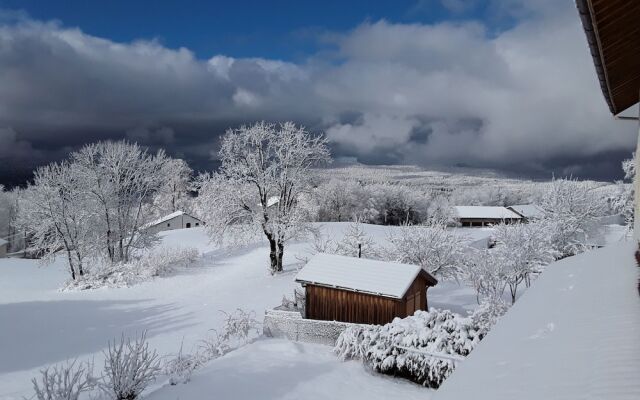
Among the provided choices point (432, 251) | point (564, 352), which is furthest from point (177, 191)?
point (564, 352)

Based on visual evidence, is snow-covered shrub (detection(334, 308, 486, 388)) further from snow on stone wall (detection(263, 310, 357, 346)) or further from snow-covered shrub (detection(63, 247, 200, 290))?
snow-covered shrub (detection(63, 247, 200, 290))

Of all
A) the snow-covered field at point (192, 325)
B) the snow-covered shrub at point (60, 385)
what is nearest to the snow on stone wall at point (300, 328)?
the snow-covered field at point (192, 325)

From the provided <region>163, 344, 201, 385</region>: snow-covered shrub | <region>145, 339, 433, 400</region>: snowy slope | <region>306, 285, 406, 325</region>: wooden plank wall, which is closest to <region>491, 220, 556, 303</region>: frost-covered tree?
<region>306, 285, 406, 325</region>: wooden plank wall

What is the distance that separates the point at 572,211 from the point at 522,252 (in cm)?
1693

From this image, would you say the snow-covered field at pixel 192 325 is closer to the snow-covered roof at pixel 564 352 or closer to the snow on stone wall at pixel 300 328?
the snow on stone wall at pixel 300 328

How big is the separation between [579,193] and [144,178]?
40720 mm

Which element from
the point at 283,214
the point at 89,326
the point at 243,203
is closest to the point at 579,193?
the point at 283,214

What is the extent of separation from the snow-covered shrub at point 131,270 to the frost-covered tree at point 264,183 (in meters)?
6.21

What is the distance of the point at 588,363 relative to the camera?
3.13m

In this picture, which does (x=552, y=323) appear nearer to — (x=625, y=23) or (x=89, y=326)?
(x=625, y=23)

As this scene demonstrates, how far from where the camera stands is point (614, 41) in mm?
4746

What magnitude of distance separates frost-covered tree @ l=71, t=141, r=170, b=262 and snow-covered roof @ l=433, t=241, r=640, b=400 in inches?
1438

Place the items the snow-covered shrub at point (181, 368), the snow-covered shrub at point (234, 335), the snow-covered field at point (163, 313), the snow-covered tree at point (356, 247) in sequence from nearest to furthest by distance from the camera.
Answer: the snow-covered shrub at point (181, 368) → the snow-covered field at point (163, 313) → the snow-covered shrub at point (234, 335) → the snow-covered tree at point (356, 247)

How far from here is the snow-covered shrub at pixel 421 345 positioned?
14156 mm
